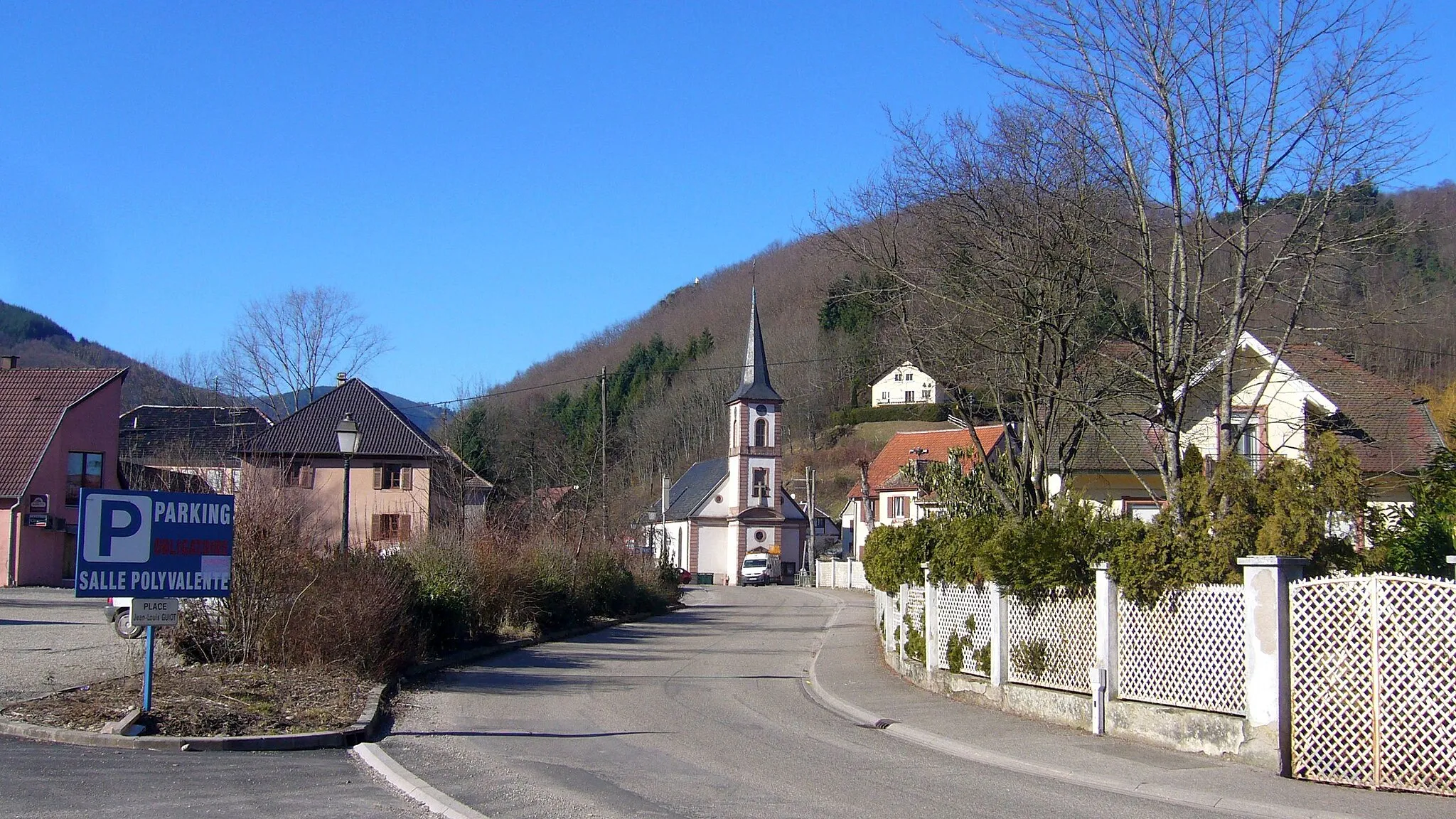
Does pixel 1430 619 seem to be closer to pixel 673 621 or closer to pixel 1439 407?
pixel 673 621

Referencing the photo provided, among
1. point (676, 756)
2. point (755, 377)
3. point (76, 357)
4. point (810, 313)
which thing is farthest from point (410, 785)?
point (76, 357)

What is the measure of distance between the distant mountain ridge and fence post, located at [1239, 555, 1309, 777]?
5007 cm

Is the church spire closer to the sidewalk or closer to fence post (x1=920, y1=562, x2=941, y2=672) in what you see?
the sidewalk

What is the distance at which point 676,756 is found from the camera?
11.9m

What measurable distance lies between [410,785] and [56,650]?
38.6 feet

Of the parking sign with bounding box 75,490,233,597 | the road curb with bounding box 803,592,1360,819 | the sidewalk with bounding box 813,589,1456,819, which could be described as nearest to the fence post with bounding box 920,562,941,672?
the sidewalk with bounding box 813,589,1456,819

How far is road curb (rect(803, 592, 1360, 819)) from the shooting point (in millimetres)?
9438

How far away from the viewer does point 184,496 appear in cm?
1270

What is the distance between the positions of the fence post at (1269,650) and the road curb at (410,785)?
269 inches

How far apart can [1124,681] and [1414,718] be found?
302cm

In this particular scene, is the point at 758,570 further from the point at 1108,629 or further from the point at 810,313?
the point at 1108,629

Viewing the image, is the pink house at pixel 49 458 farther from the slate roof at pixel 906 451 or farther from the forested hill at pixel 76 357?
the slate roof at pixel 906 451

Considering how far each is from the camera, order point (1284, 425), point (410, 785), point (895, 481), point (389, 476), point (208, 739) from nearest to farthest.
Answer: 1. point (410, 785)
2. point (208, 739)
3. point (1284, 425)
4. point (389, 476)
5. point (895, 481)

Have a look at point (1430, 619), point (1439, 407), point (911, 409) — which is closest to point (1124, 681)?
point (1430, 619)
